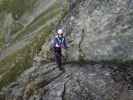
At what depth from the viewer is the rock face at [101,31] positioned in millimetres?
25250

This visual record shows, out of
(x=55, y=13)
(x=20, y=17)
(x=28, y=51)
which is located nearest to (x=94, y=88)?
(x=28, y=51)

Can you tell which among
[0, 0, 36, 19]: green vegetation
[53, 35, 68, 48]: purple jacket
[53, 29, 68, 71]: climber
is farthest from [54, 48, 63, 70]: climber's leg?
[0, 0, 36, 19]: green vegetation

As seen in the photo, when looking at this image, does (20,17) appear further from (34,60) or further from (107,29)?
(107,29)

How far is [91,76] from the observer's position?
24.6 meters

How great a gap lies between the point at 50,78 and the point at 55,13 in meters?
11.1

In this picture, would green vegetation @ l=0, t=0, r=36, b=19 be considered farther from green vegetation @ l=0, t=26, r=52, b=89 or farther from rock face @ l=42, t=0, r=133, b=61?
rock face @ l=42, t=0, r=133, b=61

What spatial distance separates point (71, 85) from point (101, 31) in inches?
183

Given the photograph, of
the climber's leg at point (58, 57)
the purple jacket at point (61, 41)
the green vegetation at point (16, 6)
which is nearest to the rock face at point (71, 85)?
the climber's leg at point (58, 57)

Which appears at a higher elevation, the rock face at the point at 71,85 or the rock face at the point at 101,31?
the rock face at the point at 101,31

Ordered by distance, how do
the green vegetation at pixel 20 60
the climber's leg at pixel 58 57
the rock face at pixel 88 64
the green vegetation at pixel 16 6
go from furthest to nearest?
1. the green vegetation at pixel 16 6
2. the green vegetation at pixel 20 60
3. the climber's leg at pixel 58 57
4. the rock face at pixel 88 64

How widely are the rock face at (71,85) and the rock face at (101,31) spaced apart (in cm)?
102

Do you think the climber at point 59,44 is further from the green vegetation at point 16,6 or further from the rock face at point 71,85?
the green vegetation at point 16,6

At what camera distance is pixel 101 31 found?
2625 centimetres

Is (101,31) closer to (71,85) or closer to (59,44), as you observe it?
(59,44)
